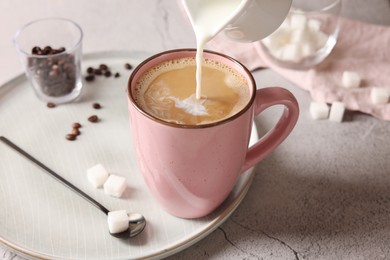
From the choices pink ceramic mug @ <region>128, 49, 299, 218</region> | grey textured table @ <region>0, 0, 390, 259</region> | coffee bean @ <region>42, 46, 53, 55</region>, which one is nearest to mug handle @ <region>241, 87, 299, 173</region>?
pink ceramic mug @ <region>128, 49, 299, 218</region>

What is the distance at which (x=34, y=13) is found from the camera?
1602 millimetres

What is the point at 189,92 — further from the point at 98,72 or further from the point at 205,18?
the point at 98,72

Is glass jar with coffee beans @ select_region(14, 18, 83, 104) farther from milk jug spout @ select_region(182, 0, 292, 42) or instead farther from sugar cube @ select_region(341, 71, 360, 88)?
sugar cube @ select_region(341, 71, 360, 88)

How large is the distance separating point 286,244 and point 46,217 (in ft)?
1.40

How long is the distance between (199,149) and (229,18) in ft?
0.70

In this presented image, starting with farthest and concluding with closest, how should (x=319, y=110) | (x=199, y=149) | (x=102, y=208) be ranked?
(x=319, y=110), (x=102, y=208), (x=199, y=149)

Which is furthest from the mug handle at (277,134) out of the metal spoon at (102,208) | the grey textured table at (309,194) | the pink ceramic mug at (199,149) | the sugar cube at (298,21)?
the sugar cube at (298,21)

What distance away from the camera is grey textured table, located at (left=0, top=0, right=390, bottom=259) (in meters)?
0.97

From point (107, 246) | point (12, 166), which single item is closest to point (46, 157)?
point (12, 166)

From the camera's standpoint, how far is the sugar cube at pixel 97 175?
3.41 ft

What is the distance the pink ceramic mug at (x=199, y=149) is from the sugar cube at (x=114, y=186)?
2.2 inches

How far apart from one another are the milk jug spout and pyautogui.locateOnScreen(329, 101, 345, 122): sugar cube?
343 millimetres

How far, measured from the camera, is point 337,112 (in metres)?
1.25

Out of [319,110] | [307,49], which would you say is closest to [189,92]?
[319,110]
